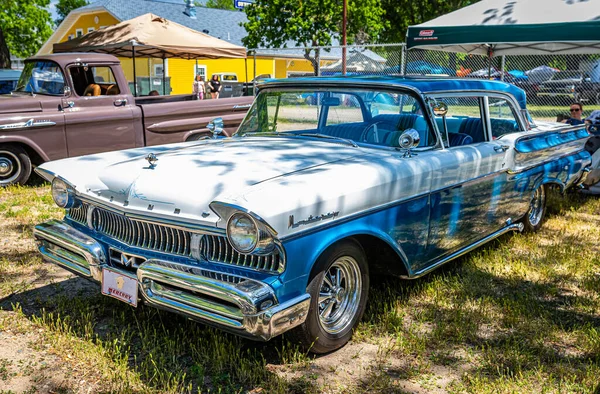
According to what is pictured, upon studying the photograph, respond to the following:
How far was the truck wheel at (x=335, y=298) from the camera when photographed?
3.02 meters

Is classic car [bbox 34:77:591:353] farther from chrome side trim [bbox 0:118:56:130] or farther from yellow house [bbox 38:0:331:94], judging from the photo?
yellow house [bbox 38:0:331:94]

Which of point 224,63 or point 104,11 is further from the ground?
point 104,11

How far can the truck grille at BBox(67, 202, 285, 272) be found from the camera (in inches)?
112

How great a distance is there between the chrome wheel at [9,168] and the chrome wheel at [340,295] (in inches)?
231

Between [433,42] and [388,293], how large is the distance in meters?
5.43

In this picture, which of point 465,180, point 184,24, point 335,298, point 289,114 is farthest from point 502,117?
point 184,24

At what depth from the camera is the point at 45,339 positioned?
3.44m

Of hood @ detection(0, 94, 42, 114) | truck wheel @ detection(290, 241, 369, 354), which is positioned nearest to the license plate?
truck wheel @ detection(290, 241, 369, 354)

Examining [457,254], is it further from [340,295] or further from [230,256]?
[230,256]

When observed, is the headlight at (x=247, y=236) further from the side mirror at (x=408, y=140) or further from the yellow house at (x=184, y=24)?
the yellow house at (x=184, y=24)

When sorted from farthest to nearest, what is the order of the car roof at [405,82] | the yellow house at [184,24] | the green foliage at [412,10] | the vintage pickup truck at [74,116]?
1. the green foliage at [412,10]
2. the yellow house at [184,24]
3. the vintage pickup truck at [74,116]
4. the car roof at [405,82]

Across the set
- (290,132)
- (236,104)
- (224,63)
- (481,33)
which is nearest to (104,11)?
(224,63)

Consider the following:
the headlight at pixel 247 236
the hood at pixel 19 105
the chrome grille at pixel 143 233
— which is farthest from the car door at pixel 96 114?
the headlight at pixel 247 236

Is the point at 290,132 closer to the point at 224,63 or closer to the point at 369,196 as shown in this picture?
the point at 369,196
